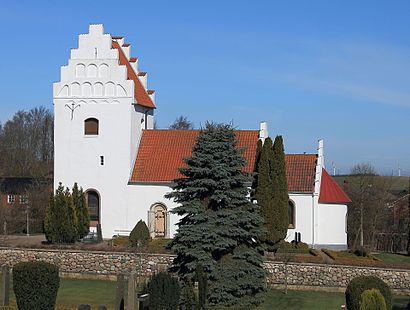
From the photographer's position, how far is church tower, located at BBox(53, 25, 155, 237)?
43000 mm

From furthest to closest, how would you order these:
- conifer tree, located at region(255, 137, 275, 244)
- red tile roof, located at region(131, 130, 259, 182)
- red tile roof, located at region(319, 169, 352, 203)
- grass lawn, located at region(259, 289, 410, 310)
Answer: red tile roof, located at region(131, 130, 259, 182) < red tile roof, located at region(319, 169, 352, 203) < conifer tree, located at region(255, 137, 275, 244) < grass lawn, located at region(259, 289, 410, 310)

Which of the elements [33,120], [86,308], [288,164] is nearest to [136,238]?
[288,164]

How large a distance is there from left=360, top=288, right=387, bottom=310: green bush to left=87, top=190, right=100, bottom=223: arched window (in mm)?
26797

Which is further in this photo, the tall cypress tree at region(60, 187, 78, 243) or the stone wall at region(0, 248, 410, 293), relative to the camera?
the tall cypress tree at region(60, 187, 78, 243)

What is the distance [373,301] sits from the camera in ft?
60.6

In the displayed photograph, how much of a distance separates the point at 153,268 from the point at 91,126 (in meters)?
13.9

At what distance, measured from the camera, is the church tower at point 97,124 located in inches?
1693

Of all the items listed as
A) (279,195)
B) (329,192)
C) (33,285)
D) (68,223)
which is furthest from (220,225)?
(329,192)

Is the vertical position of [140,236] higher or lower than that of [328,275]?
higher

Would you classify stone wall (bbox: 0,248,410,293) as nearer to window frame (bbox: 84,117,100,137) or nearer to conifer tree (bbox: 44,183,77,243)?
conifer tree (bbox: 44,183,77,243)

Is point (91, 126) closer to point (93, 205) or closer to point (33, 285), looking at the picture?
point (93, 205)

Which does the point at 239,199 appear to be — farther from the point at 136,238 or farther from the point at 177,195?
the point at 136,238

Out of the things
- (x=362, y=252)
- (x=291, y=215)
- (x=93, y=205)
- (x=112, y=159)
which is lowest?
(x=362, y=252)

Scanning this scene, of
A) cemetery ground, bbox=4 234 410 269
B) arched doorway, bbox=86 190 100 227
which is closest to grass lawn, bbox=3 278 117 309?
cemetery ground, bbox=4 234 410 269
